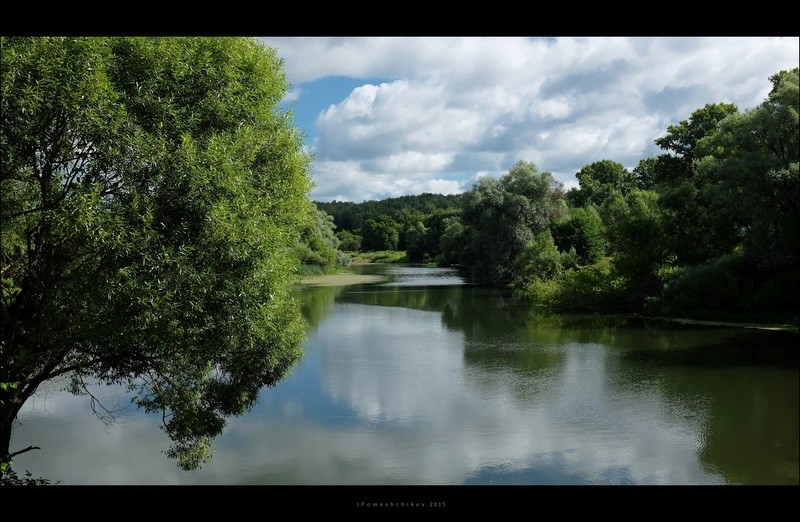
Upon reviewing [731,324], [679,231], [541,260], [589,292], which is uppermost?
[679,231]

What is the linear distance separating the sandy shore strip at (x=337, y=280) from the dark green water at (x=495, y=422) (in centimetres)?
2072

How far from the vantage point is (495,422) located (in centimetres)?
991

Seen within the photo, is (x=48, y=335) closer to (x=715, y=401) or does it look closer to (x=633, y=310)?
(x=715, y=401)

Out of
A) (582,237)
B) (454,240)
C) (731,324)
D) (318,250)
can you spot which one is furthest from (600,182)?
(731,324)

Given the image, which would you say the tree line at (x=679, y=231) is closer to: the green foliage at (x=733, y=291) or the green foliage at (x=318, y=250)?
the green foliage at (x=733, y=291)

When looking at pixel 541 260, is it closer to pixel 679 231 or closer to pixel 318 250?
pixel 679 231

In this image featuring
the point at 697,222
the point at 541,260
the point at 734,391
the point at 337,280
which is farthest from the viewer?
the point at 337,280

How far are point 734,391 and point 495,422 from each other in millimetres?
4249

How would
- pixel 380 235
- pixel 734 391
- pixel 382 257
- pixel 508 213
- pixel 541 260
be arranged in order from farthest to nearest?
pixel 380 235, pixel 382 257, pixel 508 213, pixel 541 260, pixel 734 391

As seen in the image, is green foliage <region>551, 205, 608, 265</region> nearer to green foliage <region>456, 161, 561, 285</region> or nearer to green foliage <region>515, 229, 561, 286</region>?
green foliage <region>515, 229, 561, 286</region>

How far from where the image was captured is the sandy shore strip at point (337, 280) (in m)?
36.5

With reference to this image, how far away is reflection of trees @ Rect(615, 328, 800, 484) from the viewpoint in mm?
7887

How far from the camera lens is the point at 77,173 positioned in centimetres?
658

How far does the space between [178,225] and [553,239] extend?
24.7 m
